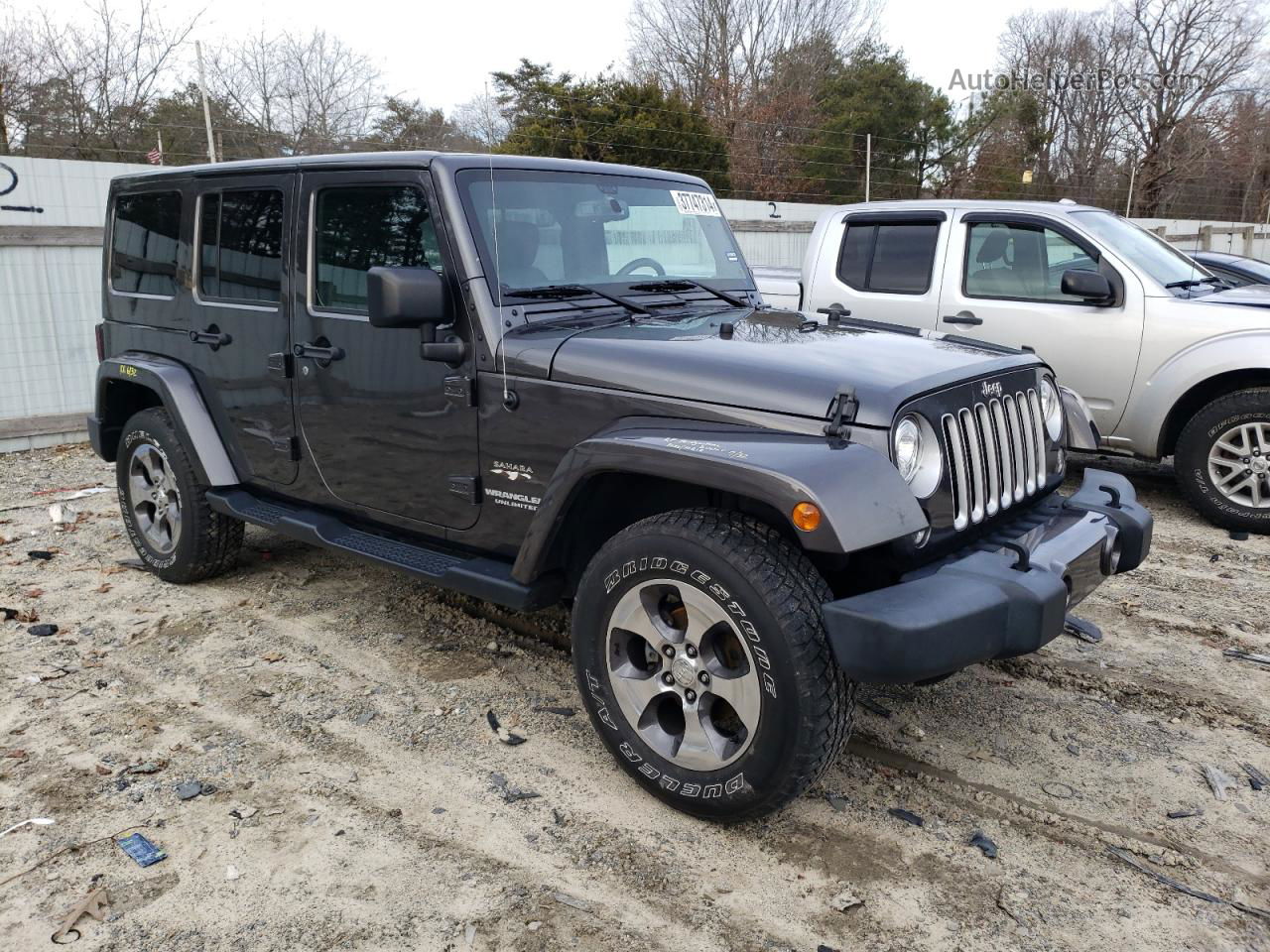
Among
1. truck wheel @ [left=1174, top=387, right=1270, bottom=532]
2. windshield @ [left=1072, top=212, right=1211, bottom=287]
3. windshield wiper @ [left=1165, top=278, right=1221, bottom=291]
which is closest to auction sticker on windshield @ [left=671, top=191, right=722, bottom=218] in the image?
windshield @ [left=1072, top=212, right=1211, bottom=287]

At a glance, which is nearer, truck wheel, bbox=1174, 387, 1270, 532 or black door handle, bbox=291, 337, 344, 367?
black door handle, bbox=291, 337, 344, 367

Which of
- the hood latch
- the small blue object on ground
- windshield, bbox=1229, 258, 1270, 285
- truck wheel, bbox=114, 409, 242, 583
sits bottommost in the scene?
the small blue object on ground

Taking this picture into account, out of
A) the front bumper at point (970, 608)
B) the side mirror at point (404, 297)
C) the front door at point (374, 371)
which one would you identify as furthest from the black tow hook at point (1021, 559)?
the side mirror at point (404, 297)

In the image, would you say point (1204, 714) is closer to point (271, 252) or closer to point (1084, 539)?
point (1084, 539)

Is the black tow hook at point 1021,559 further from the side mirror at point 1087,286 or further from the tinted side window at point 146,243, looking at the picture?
the tinted side window at point 146,243

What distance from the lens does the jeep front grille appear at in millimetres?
2980

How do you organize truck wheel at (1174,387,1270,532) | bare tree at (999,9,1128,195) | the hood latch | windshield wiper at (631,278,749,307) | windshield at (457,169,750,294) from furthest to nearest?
bare tree at (999,9,1128,195), truck wheel at (1174,387,1270,532), windshield wiper at (631,278,749,307), windshield at (457,169,750,294), the hood latch

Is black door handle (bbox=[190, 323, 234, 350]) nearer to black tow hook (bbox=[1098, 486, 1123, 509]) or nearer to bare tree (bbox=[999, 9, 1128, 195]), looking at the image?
black tow hook (bbox=[1098, 486, 1123, 509])

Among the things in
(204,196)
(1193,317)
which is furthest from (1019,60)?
(204,196)

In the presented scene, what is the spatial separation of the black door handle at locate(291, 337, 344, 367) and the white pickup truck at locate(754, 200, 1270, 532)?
3.41 m

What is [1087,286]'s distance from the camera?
602 centimetres

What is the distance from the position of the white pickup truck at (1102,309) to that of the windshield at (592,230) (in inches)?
87.4

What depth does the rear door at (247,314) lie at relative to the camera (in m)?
4.20

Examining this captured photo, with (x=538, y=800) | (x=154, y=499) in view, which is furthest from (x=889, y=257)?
(x=538, y=800)
